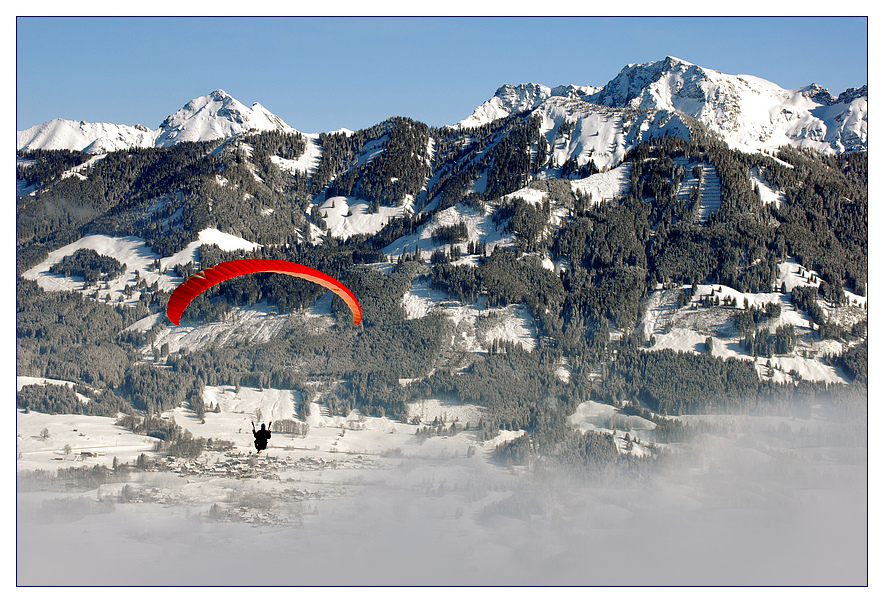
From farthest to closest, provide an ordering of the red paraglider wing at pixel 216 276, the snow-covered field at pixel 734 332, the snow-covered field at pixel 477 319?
the snow-covered field at pixel 477 319 → the snow-covered field at pixel 734 332 → the red paraglider wing at pixel 216 276

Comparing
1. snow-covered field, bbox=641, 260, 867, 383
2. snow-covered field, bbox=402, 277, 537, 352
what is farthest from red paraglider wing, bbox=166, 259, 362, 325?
snow-covered field, bbox=641, 260, 867, 383

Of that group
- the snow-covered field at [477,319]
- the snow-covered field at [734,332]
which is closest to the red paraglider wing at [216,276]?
the snow-covered field at [477,319]

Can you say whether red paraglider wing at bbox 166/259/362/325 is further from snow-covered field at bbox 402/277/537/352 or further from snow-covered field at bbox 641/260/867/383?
snow-covered field at bbox 641/260/867/383

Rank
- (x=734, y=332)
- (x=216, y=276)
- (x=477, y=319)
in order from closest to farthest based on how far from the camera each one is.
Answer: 1. (x=216, y=276)
2. (x=734, y=332)
3. (x=477, y=319)

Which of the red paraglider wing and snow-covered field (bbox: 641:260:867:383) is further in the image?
snow-covered field (bbox: 641:260:867:383)

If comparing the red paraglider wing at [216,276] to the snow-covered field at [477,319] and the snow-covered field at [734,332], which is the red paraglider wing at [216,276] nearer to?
the snow-covered field at [477,319]

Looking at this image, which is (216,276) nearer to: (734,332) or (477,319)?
(477,319)

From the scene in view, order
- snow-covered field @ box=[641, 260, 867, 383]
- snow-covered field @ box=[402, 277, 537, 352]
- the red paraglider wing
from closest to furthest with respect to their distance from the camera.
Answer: the red paraglider wing, snow-covered field @ box=[641, 260, 867, 383], snow-covered field @ box=[402, 277, 537, 352]

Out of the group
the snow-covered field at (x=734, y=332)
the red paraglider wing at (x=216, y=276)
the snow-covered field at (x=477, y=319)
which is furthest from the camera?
the snow-covered field at (x=477, y=319)

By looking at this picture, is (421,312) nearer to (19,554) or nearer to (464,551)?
(464,551)

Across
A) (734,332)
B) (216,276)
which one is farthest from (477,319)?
(216,276)

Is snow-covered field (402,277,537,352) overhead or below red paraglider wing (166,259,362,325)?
overhead

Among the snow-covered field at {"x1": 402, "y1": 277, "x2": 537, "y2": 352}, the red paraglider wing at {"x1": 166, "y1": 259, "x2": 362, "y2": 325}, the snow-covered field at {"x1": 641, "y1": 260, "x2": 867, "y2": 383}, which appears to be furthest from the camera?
the snow-covered field at {"x1": 402, "y1": 277, "x2": 537, "y2": 352}

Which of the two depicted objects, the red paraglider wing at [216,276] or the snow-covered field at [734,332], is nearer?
the red paraglider wing at [216,276]
